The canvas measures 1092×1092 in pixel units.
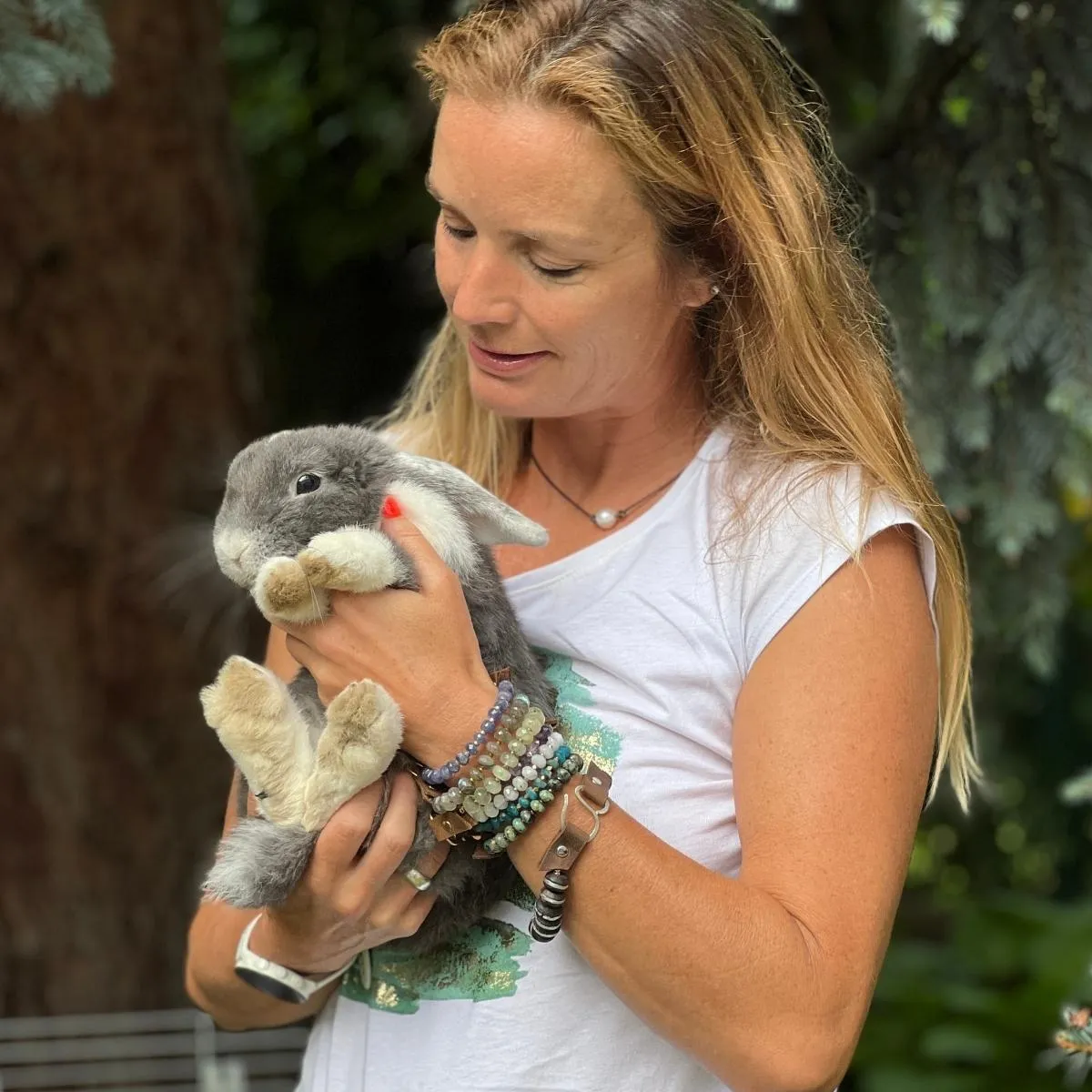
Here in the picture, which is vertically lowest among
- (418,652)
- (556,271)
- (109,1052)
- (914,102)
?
(109,1052)

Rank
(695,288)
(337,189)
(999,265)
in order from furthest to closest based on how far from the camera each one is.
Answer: (337,189), (999,265), (695,288)

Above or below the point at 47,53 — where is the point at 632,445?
below

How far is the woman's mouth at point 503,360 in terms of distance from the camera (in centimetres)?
154

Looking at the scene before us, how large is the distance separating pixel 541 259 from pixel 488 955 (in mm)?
748

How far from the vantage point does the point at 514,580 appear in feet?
5.41

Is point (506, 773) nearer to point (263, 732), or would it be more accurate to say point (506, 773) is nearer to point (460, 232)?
point (263, 732)

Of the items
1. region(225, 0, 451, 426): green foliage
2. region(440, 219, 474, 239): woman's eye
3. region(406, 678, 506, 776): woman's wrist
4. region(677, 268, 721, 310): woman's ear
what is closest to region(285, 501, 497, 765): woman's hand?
region(406, 678, 506, 776): woman's wrist

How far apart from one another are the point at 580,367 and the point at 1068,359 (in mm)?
965

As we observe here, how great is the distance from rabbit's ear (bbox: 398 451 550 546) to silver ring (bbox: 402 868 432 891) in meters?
0.35

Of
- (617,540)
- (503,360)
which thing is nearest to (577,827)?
(617,540)

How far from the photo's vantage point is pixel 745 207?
1.56 meters

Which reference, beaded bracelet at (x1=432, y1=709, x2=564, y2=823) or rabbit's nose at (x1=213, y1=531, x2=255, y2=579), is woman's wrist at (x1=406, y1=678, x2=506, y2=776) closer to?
beaded bracelet at (x1=432, y1=709, x2=564, y2=823)

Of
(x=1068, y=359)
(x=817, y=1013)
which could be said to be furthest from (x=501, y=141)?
(x=1068, y=359)

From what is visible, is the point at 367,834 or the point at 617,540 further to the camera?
the point at 617,540
